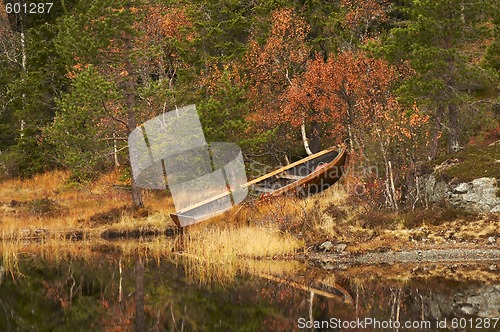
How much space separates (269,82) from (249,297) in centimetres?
1695

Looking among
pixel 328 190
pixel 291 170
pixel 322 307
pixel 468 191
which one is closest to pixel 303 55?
pixel 291 170

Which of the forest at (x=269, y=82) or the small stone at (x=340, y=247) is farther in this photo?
the forest at (x=269, y=82)

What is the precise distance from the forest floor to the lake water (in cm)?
89

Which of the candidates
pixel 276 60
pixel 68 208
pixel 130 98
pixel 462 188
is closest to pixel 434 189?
pixel 462 188

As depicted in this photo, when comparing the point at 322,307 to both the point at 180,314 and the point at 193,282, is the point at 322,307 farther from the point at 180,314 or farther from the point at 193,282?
the point at 193,282

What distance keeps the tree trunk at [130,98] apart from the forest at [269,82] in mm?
53

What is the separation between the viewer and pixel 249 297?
51.2 ft

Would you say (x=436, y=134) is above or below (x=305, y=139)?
above

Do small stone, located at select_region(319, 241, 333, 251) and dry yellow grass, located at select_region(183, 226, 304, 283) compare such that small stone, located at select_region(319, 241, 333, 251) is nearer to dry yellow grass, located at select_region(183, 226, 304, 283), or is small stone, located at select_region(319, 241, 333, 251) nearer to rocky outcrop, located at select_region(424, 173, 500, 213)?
dry yellow grass, located at select_region(183, 226, 304, 283)

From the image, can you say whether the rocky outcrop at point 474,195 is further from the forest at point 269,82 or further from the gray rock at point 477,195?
the forest at point 269,82

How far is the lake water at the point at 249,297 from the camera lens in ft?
44.1

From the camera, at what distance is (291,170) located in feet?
89.7

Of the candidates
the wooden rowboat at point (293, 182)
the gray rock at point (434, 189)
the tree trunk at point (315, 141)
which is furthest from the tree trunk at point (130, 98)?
the gray rock at point (434, 189)

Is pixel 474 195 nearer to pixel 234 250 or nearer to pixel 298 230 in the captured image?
pixel 298 230
